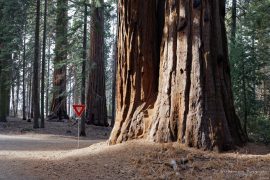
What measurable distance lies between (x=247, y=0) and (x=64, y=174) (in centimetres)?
2222

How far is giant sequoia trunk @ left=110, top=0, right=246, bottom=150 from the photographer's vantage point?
9.43 meters

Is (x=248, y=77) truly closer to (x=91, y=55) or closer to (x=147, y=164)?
(x=147, y=164)

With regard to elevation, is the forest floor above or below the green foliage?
below

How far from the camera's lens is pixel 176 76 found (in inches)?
389

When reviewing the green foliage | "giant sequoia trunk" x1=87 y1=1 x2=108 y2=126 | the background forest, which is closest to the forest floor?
the background forest

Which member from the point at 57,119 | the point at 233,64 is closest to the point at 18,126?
the point at 57,119

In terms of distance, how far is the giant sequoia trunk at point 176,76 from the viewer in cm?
943

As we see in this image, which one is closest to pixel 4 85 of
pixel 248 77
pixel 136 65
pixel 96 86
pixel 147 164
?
pixel 96 86

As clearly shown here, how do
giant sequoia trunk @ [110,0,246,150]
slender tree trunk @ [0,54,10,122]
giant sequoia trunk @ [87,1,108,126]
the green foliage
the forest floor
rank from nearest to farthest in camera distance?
the forest floor < giant sequoia trunk @ [110,0,246,150] < the green foliage < giant sequoia trunk @ [87,1,108,126] < slender tree trunk @ [0,54,10,122]

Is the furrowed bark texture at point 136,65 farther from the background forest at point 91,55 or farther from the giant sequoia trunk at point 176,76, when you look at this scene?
the background forest at point 91,55

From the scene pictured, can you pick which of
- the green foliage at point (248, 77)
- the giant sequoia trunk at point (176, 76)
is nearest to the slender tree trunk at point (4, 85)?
the green foliage at point (248, 77)

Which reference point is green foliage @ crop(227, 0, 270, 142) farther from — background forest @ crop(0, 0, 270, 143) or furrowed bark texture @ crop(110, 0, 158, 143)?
furrowed bark texture @ crop(110, 0, 158, 143)

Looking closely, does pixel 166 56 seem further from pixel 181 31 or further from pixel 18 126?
pixel 18 126

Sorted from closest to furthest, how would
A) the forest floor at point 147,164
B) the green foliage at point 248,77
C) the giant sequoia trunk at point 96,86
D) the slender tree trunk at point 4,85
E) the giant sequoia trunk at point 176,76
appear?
the forest floor at point 147,164
the giant sequoia trunk at point 176,76
the green foliage at point 248,77
the giant sequoia trunk at point 96,86
the slender tree trunk at point 4,85
